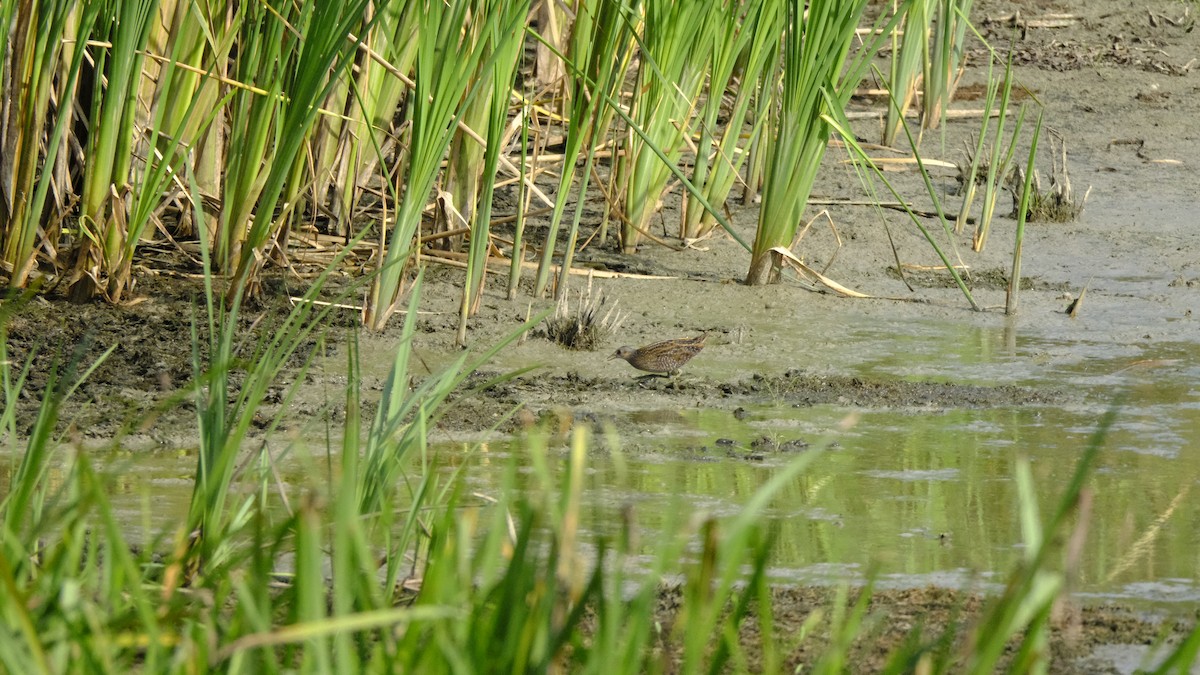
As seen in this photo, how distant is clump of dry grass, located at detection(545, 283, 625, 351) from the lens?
451 centimetres

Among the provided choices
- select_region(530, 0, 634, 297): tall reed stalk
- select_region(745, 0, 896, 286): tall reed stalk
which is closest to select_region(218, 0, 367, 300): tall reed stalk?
select_region(530, 0, 634, 297): tall reed stalk

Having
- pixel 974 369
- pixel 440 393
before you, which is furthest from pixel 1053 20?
pixel 440 393

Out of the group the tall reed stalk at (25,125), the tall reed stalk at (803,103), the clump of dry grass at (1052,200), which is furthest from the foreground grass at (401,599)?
the clump of dry grass at (1052,200)

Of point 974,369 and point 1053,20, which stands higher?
point 1053,20

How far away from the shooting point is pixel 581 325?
4.50m

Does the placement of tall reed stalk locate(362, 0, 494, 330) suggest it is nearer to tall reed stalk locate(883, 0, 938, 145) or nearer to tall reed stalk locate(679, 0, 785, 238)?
tall reed stalk locate(679, 0, 785, 238)

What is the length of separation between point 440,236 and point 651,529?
7.40 feet

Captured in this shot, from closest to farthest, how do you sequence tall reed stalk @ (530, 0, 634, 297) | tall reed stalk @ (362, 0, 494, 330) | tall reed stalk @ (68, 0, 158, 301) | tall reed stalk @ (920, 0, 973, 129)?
tall reed stalk @ (362, 0, 494, 330)
tall reed stalk @ (68, 0, 158, 301)
tall reed stalk @ (530, 0, 634, 297)
tall reed stalk @ (920, 0, 973, 129)

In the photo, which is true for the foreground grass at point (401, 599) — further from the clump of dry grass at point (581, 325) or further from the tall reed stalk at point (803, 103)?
the tall reed stalk at point (803, 103)

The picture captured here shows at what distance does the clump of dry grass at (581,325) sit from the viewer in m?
4.51

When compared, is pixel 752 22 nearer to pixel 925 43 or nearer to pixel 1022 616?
pixel 925 43

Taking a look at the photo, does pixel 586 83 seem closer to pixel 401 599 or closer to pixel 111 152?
pixel 111 152

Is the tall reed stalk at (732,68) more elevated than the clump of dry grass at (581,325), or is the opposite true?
the tall reed stalk at (732,68)

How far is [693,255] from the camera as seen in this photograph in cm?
574
